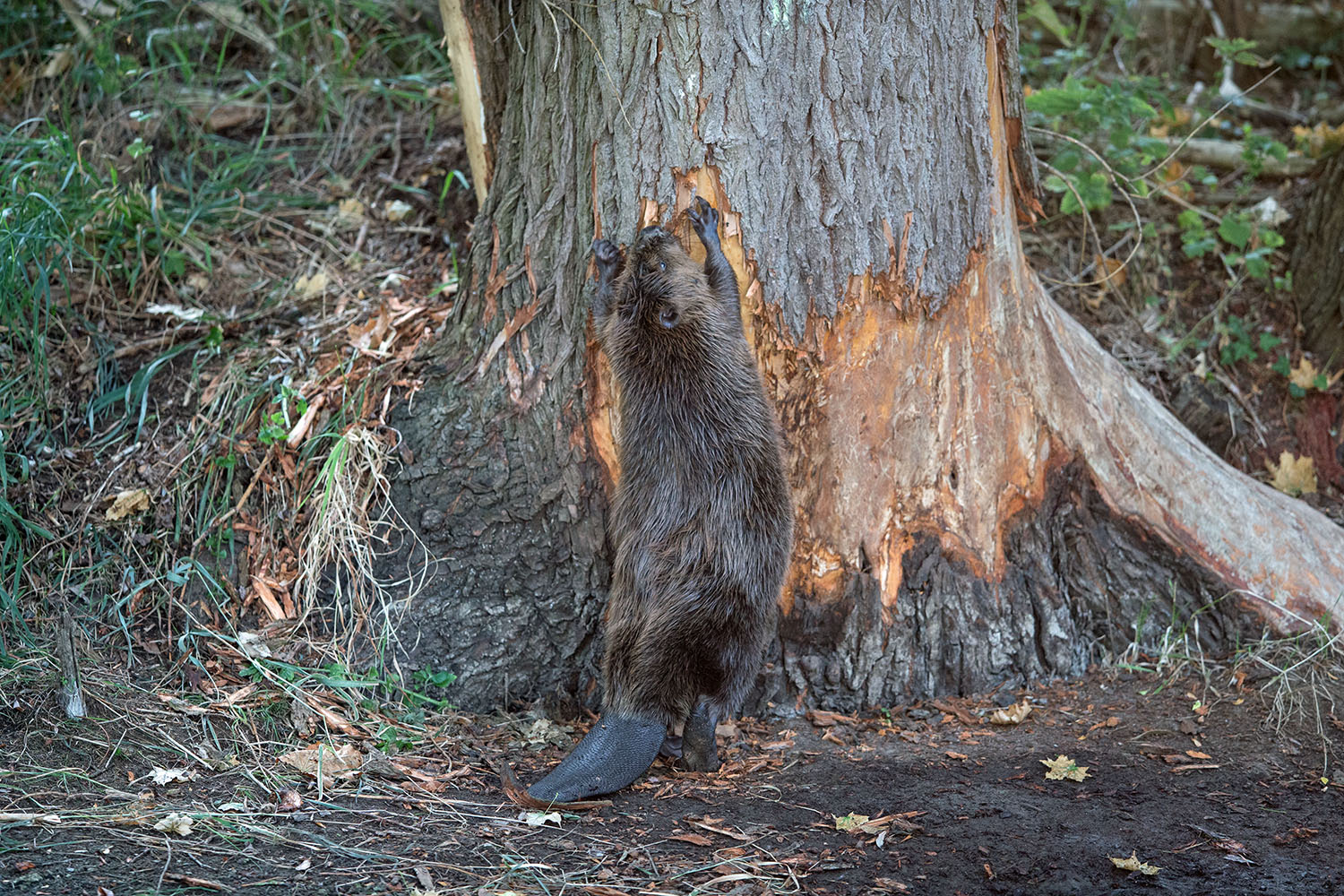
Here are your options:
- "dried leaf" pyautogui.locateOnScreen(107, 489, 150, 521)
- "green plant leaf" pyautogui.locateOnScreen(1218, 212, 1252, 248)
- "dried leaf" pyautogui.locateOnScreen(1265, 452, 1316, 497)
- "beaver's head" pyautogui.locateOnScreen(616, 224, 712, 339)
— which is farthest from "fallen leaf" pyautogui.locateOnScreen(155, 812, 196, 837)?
"green plant leaf" pyautogui.locateOnScreen(1218, 212, 1252, 248)

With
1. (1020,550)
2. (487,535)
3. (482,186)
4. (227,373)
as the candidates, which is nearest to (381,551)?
(487,535)

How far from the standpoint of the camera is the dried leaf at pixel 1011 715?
3174 mm

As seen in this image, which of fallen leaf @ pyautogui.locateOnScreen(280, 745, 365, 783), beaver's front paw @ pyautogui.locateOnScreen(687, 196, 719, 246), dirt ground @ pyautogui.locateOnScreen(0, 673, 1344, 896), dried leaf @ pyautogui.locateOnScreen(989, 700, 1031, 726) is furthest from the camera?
dried leaf @ pyautogui.locateOnScreen(989, 700, 1031, 726)

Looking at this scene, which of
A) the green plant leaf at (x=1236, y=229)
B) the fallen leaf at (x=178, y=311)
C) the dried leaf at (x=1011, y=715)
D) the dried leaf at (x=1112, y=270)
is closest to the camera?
the dried leaf at (x=1011, y=715)

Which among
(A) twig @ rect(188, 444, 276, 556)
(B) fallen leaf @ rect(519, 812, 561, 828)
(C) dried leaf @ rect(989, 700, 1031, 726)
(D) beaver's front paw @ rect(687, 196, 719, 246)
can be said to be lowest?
(B) fallen leaf @ rect(519, 812, 561, 828)

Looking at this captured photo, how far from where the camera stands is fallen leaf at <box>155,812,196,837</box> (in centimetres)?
239

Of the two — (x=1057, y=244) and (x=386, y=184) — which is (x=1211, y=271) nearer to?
(x=1057, y=244)

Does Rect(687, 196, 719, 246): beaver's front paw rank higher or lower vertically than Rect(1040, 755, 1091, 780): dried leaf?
higher

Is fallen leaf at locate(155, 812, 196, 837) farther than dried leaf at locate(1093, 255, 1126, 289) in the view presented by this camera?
No

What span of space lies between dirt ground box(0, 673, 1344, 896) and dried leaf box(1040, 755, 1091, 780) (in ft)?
0.07

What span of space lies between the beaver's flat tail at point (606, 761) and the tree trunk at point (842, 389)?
47cm

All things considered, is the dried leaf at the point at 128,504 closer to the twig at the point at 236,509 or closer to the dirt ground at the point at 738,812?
the twig at the point at 236,509

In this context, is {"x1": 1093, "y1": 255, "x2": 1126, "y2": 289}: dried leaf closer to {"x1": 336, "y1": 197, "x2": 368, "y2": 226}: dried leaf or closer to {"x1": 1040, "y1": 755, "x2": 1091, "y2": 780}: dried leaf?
{"x1": 1040, "y1": 755, "x2": 1091, "y2": 780}: dried leaf

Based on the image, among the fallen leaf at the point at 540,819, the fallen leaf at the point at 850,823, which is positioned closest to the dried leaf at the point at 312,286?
the fallen leaf at the point at 540,819
